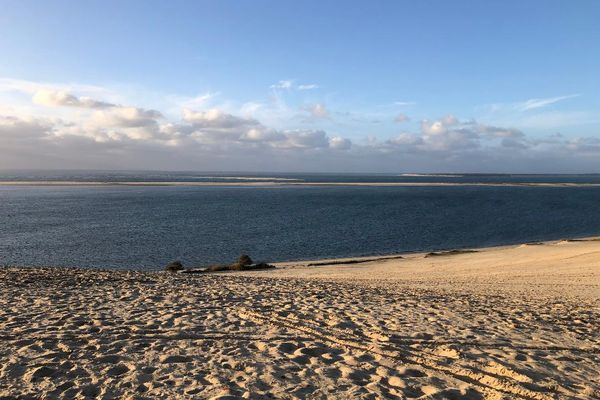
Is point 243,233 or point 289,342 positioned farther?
point 243,233

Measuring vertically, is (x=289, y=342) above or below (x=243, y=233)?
above

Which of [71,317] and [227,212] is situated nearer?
[71,317]

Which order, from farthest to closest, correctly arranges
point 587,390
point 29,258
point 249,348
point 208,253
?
1. point 208,253
2. point 29,258
3. point 249,348
4. point 587,390

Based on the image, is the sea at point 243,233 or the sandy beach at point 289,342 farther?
the sea at point 243,233

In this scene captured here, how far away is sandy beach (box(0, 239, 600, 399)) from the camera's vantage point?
670 centimetres

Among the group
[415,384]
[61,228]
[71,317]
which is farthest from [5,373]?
[61,228]

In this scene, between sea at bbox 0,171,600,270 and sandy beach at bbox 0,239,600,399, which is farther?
sea at bbox 0,171,600,270

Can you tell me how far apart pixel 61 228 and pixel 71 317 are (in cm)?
4444

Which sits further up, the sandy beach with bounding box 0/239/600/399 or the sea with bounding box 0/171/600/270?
the sandy beach with bounding box 0/239/600/399

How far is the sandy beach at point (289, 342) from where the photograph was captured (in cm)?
670

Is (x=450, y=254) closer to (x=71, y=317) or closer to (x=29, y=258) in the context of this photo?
(x=71, y=317)

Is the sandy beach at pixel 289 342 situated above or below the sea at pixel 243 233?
above

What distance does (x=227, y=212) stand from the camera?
71.2 m

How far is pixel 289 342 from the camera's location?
28.9 feet
